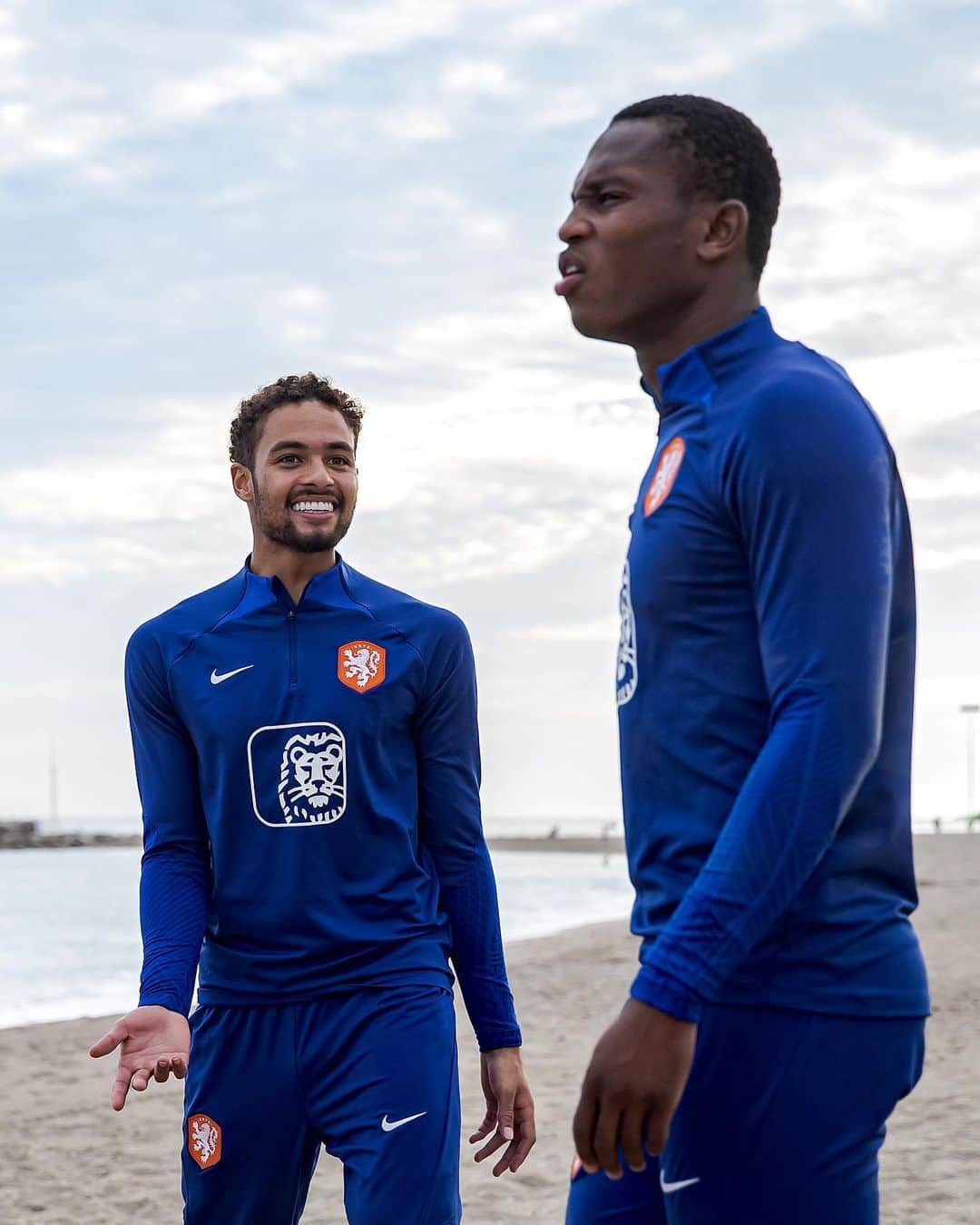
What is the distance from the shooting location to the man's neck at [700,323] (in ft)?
7.00

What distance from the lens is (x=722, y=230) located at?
211 centimetres

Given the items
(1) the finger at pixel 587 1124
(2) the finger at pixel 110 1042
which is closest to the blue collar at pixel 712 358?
(1) the finger at pixel 587 1124

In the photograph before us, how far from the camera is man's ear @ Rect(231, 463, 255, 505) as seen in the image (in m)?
3.99

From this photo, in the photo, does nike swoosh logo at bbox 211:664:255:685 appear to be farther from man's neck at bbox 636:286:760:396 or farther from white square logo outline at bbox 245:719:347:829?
man's neck at bbox 636:286:760:396

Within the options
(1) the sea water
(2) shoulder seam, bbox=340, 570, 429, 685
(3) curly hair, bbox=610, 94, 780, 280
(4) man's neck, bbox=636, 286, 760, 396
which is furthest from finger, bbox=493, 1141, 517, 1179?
(1) the sea water

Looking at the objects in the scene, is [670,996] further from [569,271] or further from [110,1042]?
[110,1042]

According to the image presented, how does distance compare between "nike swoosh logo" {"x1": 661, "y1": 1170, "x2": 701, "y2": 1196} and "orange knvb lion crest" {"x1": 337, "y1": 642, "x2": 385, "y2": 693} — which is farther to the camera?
"orange knvb lion crest" {"x1": 337, "y1": 642, "x2": 385, "y2": 693}

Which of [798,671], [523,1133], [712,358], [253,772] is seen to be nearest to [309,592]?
[253,772]

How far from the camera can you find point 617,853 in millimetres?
73938

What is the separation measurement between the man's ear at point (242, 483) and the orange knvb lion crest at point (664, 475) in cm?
204

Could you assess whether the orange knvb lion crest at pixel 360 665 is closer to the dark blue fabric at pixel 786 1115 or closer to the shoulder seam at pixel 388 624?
the shoulder seam at pixel 388 624

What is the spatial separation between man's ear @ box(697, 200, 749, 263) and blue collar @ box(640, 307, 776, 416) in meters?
0.10

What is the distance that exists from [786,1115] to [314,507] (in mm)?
2278

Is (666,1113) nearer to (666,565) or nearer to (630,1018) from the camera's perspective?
(630,1018)
